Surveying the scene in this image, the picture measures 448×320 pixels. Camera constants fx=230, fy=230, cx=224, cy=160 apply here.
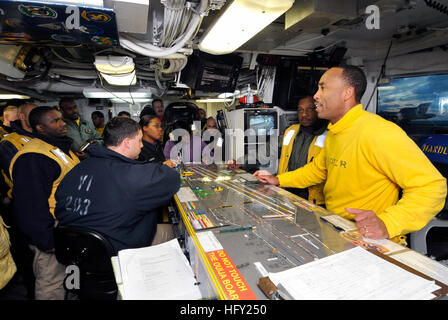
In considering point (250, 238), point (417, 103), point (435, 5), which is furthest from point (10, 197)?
point (417, 103)

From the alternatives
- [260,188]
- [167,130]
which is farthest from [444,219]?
[167,130]

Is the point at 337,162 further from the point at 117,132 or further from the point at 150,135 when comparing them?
the point at 150,135

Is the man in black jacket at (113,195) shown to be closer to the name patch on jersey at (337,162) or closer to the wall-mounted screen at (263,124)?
the name patch on jersey at (337,162)

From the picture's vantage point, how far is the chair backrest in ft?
4.35

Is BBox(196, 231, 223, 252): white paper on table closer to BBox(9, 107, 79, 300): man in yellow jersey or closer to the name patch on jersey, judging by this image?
the name patch on jersey

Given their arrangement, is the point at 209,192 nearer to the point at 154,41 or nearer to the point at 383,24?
the point at 154,41

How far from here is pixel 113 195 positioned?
1.45 meters

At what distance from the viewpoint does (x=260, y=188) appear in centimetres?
207

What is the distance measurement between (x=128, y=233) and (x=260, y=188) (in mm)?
1127

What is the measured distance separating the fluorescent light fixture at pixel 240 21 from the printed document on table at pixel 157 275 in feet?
5.18

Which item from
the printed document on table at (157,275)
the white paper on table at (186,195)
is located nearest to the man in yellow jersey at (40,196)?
the white paper on table at (186,195)

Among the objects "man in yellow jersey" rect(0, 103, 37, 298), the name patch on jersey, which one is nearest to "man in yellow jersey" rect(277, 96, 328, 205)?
the name patch on jersey

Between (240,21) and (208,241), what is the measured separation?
1599 millimetres

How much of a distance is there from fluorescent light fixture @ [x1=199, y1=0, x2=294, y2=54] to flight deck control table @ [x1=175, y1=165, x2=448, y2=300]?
4.41 ft
